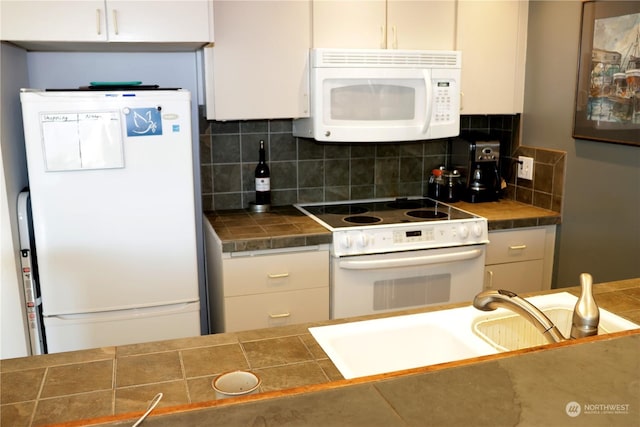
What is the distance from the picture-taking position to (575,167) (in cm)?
305

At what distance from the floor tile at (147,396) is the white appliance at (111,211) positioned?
1.35 m

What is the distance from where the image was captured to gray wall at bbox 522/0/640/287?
2785 mm

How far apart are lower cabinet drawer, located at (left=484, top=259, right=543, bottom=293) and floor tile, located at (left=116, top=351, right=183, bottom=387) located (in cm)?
207

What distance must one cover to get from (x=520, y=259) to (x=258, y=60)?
5.55 feet

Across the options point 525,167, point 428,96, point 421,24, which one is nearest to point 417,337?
point 428,96

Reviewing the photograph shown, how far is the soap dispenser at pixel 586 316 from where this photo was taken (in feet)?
4.71

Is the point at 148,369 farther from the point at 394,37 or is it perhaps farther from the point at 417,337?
the point at 394,37

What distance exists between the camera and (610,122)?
9.14 feet

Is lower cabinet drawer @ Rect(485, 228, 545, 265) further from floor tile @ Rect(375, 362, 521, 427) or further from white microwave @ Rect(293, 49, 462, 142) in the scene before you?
floor tile @ Rect(375, 362, 521, 427)

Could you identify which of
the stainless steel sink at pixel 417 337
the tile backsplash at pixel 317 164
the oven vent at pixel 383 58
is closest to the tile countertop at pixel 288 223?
the tile backsplash at pixel 317 164

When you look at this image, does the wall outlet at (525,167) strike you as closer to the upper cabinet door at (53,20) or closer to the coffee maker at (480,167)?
the coffee maker at (480,167)

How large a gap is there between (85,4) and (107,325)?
134cm

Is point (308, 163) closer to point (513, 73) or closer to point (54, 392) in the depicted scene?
point (513, 73)

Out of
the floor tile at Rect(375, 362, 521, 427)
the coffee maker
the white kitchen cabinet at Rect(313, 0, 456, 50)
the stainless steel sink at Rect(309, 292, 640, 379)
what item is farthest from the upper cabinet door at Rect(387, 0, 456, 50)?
the floor tile at Rect(375, 362, 521, 427)
